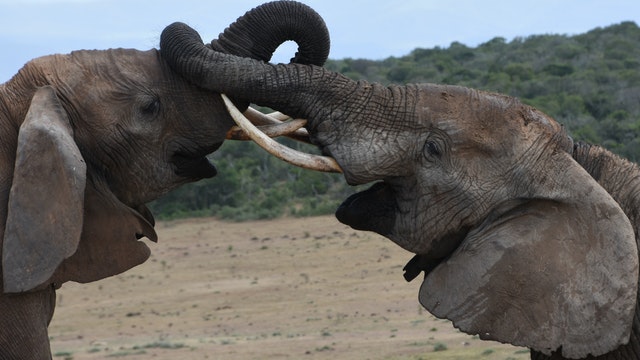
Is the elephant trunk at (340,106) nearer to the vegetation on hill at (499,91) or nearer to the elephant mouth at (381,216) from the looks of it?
the elephant mouth at (381,216)

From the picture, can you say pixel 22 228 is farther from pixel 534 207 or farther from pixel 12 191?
pixel 534 207

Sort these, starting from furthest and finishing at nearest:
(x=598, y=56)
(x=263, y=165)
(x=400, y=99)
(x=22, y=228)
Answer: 1. (x=598, y=56)
2. (x=263, y=165)
3. (x=400, y=99)
4. (x=22, y=228)

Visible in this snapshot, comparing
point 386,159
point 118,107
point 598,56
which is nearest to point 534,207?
point 386,159

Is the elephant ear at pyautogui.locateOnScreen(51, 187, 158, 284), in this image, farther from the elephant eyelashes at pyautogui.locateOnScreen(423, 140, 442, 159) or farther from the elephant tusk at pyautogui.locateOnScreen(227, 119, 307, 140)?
the elephant eyelashes at pyautogui.locateOnScreen(423, 140, 442, 159)

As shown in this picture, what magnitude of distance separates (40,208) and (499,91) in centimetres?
2973

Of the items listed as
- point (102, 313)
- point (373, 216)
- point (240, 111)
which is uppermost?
point (240, 111)

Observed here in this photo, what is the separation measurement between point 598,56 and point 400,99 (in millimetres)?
40900

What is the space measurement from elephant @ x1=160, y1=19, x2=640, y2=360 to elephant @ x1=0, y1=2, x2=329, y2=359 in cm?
21

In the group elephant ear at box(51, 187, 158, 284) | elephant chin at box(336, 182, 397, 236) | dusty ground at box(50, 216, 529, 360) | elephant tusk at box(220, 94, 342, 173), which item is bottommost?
dusty ground at box(50, 216, 529, 360)

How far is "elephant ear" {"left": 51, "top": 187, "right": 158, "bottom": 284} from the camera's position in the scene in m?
6.59

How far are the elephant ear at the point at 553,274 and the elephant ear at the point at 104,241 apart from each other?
1510 millimetres

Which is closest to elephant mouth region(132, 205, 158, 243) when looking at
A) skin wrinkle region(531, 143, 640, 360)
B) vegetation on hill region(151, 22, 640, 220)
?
skin wrinkle region(531, 143, 640, 360)

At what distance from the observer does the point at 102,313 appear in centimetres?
2109

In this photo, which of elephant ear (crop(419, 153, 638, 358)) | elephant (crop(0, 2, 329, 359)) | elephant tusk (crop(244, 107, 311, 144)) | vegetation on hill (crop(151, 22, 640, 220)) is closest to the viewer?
elephant ear (crop(419, 153, 638, 358))
